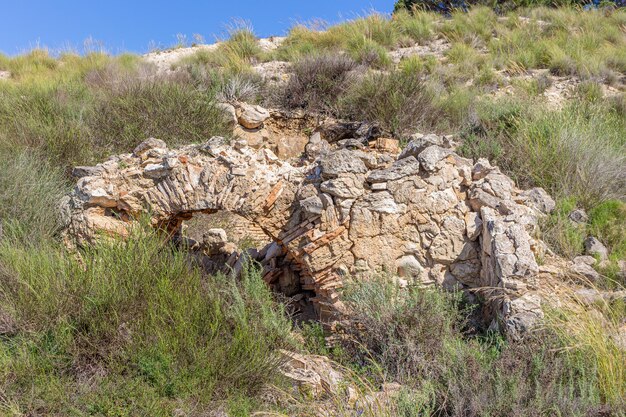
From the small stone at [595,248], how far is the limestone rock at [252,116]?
16.6ft

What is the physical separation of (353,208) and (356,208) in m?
0.03

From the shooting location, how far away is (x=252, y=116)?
882cm

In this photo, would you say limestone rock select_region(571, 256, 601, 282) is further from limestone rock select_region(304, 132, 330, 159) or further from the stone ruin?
limestone rock select_region(304, 132, 330, 159)

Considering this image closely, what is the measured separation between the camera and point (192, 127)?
836cm

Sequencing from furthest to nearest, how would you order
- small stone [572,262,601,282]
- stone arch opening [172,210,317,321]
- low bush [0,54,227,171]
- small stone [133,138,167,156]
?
low bush [0,54,227,171]
small stone [133,138,167,156]
stone arch opening [172,210,317,321]
small stone [572,262,601,282]

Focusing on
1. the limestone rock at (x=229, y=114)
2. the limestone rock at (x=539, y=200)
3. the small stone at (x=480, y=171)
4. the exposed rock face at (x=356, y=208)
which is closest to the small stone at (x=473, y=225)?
the exposed rock face at (x=356, y=208)

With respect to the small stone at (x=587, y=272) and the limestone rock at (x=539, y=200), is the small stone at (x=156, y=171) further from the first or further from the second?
the small stone at (x=587, y=272)

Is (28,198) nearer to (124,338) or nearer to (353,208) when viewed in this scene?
(124,338)

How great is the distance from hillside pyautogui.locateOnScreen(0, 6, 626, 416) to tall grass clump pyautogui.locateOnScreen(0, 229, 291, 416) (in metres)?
0.02

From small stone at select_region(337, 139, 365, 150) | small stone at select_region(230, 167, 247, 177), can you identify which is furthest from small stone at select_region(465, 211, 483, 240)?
small stone at select_region(230, 167, 247, 177)

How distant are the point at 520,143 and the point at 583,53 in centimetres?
661

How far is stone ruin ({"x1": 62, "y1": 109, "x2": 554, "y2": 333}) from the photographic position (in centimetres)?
532

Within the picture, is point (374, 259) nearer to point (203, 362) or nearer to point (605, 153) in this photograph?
point (203, 362)

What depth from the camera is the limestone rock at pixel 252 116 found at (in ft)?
28.9
